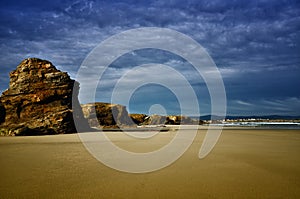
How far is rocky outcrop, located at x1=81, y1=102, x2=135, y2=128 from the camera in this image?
92.3ft

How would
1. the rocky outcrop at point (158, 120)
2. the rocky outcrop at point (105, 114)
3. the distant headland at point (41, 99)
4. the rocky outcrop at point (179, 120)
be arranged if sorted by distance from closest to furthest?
the distant headland at point (41, 99) < the rocky outcrop at point (105, 114) < the rocky outcrop at point (158, 120) < the rocky outcrop at point (179, 120)

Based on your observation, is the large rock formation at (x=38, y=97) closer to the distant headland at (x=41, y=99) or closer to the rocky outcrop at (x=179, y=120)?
the distant headland at (x=41, y=99)

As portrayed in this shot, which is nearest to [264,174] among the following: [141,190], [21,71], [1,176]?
[141,190]

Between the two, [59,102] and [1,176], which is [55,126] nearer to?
[59,102]

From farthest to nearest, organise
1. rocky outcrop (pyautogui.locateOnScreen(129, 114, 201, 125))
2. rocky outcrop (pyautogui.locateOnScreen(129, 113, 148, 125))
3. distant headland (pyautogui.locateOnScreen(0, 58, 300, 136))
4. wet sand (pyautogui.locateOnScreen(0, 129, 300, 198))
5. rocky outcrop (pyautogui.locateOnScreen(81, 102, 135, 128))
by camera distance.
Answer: rocky outcrop (pyautogui.locateOnScreen(129, 113, 148, 125))
rocky outcrop (pyautogui.locateOnScreen(129, 114, 201, 125))
rocky outcrop (pyautogui.locateOnScreen(81, 102, 135, 128))
distant headland (pyautogui.locateOnScreen(0, 58, 300, 136))
wet sand (pyautogui.locateOnScreen(0, 129, 300, 198))

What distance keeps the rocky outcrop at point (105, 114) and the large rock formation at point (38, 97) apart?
10.0 meters

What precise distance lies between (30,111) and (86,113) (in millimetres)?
11177

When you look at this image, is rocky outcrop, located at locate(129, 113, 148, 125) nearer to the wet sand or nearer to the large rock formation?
the large rock formation

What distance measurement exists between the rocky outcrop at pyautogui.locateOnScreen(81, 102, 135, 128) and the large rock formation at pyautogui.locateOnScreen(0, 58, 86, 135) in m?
10.0

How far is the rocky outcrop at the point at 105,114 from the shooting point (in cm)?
2813

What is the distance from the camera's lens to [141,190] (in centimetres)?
342

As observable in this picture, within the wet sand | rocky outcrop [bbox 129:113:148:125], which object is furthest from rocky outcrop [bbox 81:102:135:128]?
the wet sand

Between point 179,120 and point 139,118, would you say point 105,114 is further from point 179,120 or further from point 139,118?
point 179,120

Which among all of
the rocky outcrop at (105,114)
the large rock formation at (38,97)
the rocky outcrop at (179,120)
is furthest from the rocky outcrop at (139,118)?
the large rock formation at (38,97)
